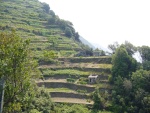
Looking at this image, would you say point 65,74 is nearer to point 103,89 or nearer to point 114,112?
point 103,89

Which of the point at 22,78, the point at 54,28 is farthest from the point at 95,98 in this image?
the point at 54,28

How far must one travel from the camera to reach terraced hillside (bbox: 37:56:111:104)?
1138 inches

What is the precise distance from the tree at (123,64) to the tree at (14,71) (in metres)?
15.9

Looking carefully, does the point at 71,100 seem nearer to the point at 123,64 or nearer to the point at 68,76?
the point at 68,76

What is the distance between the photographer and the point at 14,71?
1465 cm

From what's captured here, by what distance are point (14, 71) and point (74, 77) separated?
1812cm

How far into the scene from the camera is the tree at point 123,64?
29156 millimetres

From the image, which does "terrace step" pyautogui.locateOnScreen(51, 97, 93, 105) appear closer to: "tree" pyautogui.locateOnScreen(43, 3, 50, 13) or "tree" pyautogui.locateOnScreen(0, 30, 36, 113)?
"tree" pyautogui.locateOnScreen(0, 30, 36, 113)

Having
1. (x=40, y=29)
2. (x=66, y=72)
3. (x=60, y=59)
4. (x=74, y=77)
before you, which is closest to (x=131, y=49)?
(x=74, y=77)

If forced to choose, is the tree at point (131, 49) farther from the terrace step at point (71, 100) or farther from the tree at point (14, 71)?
the tree at point (14, 71)

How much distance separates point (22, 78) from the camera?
49.3ft

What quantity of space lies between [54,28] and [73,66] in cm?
2108

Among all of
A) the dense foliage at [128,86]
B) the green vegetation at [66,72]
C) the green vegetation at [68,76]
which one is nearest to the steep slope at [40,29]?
the green vegetation at [68,76]

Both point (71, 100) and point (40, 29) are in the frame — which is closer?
Result: point (71, 100)
